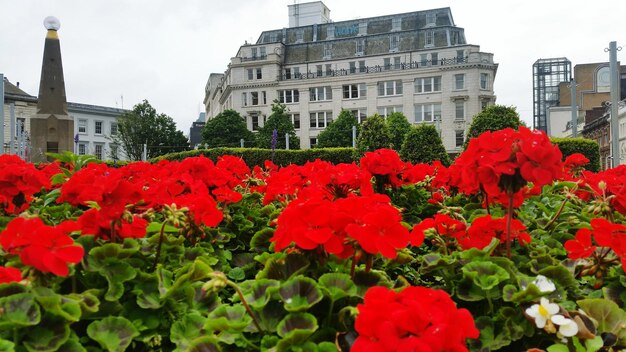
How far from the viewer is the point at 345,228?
1.42 metres

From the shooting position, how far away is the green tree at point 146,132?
4666 centimetres

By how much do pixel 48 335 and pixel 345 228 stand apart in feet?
2.62

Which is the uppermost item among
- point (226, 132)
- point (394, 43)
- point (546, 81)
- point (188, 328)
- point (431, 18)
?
point (431, 18)

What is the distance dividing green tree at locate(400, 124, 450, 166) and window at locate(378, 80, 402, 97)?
4264cm

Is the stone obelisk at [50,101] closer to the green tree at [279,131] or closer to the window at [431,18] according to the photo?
the green tree at [279,131]

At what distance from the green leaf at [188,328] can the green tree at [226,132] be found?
51.0 metres

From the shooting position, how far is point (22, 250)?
1310mm

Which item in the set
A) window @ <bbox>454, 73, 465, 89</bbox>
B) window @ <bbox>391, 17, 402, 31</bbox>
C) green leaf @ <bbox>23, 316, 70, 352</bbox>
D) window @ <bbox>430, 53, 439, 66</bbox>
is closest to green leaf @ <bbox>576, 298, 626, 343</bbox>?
green leaf @ <bbox>23, 316, 70, 352</bbox>

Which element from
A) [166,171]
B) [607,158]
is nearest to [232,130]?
[607,158]

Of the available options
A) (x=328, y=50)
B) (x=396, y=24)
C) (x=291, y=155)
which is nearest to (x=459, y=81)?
(x=396, y=24)

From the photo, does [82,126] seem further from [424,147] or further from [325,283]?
[325,283]

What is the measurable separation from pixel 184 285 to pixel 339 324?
0.52 meters

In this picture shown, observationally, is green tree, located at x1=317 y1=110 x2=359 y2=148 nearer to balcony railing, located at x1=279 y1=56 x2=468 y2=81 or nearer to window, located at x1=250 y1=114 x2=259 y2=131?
balcony railing, located at x1=279 y1=56 x2=468 y2=81

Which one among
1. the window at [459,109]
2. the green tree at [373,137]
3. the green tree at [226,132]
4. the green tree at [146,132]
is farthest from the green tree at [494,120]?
the window at [459,109]
